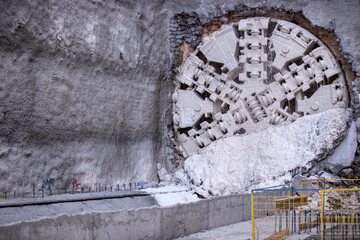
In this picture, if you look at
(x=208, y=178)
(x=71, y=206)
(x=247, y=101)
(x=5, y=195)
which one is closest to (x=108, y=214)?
(x=71, y=206)

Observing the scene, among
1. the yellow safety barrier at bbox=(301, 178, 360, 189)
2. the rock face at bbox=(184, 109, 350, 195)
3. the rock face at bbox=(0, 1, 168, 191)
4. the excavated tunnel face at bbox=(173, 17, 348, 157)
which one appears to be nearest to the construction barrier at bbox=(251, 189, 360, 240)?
the yellow safety barrier at bbox=(301, 178, 360, 189)

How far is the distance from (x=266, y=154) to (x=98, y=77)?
3275 mm

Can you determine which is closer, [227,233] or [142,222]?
[142,222]

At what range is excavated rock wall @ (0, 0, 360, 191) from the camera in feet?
21.2

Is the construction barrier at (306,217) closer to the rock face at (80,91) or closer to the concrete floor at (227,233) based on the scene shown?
the concrete floor at (227,233)

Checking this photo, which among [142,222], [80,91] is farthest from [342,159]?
[80,91]

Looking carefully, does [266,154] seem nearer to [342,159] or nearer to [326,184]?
[326,184]

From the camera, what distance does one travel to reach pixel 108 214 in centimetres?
441

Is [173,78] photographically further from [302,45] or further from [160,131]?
[302,45]

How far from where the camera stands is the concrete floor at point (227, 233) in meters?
5.45

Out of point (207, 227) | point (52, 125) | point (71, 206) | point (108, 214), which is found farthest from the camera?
point (52, 125)

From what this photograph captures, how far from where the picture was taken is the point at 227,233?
5.81 meters

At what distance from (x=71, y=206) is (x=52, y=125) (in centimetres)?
204

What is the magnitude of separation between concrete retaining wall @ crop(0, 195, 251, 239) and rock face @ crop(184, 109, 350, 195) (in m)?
1.17
